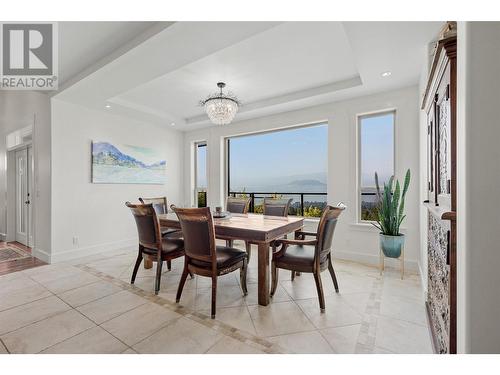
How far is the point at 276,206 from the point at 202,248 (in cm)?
169

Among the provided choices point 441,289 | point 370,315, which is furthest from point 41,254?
point 441,289

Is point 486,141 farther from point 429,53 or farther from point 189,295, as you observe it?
point 189,295

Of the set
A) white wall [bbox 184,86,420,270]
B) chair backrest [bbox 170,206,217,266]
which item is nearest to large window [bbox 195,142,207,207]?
white wall [bbox 184,86,420,270]

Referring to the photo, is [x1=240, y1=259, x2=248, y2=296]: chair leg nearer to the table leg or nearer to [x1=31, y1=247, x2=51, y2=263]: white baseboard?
the table leg

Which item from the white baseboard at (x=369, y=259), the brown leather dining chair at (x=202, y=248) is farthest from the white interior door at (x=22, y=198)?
the white baseboard at (x=369, y=259)

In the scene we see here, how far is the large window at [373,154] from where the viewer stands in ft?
11.6

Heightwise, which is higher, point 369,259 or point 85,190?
point 85,190

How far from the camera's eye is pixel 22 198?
4.84 m

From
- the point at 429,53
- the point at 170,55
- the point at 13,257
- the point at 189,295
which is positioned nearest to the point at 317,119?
the point at 429,53

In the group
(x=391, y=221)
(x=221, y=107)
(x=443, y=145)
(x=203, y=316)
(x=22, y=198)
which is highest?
(x=221, y=107)

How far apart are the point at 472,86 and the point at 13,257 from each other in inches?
224

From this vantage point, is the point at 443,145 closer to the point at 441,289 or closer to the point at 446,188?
the point at 446,188

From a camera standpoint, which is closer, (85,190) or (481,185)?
(481,185)

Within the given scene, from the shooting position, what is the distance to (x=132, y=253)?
4109 millimetres
